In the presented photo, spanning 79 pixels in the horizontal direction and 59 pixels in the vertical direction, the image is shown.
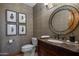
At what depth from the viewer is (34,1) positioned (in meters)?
1.78

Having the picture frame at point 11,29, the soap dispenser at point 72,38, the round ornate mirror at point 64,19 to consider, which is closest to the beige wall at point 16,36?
the picture frame at point 11,29

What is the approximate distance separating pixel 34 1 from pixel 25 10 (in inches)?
7.8

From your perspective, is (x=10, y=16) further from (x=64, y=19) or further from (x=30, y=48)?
(x=64, y=19)

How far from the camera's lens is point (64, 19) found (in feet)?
5.69

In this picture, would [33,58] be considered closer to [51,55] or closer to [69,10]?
[51,55]

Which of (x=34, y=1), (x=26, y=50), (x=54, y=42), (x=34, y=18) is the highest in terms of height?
(x=34, y=1)

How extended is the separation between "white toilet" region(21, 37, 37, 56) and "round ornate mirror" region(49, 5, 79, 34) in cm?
36

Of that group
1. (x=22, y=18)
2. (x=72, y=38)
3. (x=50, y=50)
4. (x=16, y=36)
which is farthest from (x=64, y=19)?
(x=16, y=36)

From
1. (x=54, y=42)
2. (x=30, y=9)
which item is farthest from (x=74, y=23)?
(x=30, y=9)

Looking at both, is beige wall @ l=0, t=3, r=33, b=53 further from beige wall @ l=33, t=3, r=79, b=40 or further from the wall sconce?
the wall sconce

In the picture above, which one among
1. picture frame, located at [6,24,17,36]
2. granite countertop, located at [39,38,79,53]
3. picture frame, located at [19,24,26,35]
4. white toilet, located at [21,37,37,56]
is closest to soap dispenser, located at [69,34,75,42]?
granite countertop, located at [39,38,79,53]

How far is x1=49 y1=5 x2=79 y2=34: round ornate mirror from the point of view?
5.58 ft

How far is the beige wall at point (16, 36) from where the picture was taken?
176 cm

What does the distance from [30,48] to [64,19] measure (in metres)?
0.69
